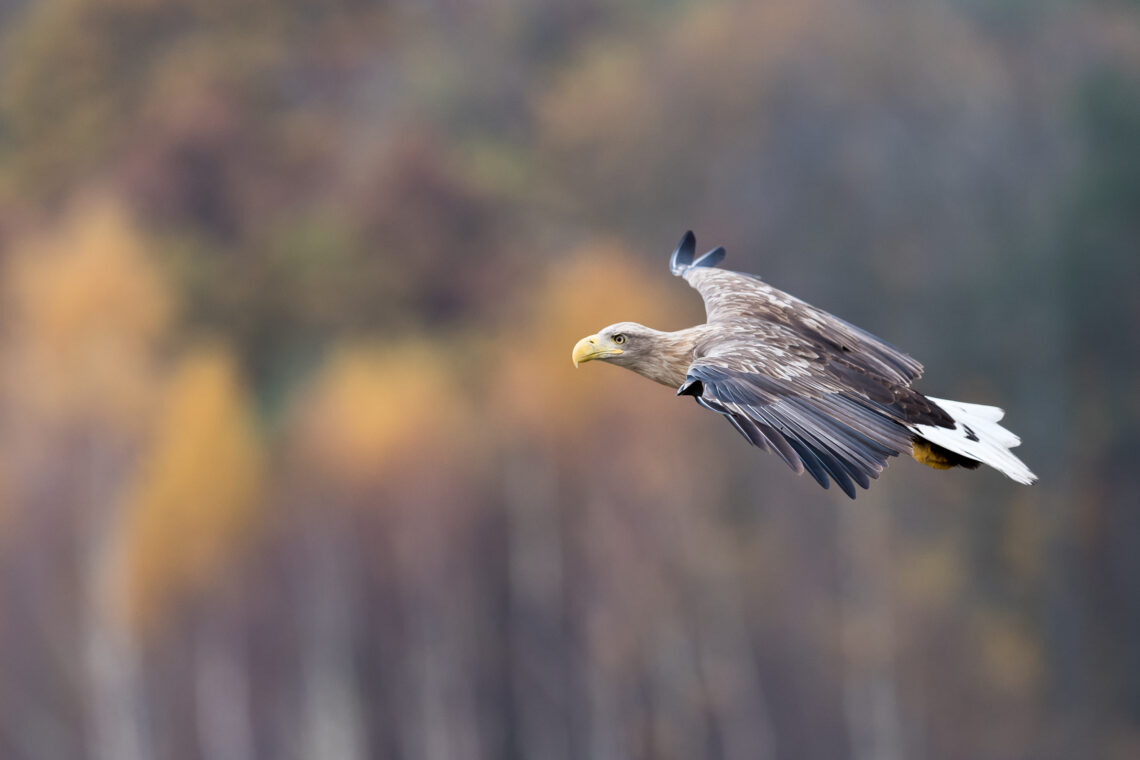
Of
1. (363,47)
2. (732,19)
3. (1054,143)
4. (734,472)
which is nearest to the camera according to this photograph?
(734,472)

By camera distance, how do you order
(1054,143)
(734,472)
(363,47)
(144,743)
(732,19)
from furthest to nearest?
(363,47) → (732,19) → (1054,143) → (734,472) → (144,743)

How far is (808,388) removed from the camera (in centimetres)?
855

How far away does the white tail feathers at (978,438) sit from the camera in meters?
8.47

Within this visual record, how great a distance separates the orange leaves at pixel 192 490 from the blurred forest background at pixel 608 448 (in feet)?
0.19

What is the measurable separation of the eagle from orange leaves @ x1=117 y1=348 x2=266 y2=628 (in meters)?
15.7

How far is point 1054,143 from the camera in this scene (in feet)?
88.9

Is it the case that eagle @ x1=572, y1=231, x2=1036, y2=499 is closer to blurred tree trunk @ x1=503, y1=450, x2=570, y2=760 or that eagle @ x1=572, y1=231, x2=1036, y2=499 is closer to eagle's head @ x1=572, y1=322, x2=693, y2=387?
eagle's head @ x1=572, y1=322, x2=693, y2=387

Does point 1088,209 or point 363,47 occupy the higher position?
point 363,47

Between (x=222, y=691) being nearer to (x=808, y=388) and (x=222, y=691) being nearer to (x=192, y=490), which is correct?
(x=192, y=490)

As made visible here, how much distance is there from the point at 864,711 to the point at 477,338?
876 cm

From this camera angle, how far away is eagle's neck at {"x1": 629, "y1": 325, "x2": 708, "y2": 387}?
31.2 ft

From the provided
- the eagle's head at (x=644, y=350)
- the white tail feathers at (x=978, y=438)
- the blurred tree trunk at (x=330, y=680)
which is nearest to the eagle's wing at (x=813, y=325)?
the white tail feathers at (x=978, y=438)

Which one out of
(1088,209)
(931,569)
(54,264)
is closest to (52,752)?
(54,264)

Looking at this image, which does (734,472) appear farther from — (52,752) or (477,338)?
(52,752)
